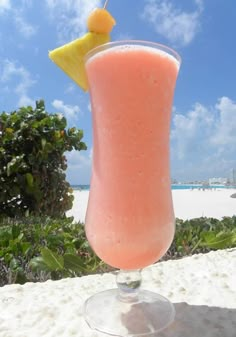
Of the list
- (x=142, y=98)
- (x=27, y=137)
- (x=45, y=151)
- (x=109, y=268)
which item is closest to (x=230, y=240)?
(x=109, y=268)

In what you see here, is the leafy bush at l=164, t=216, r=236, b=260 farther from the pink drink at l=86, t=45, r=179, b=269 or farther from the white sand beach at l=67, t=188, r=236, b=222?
the white sand beach at l=67, t=188, r=236, b=222

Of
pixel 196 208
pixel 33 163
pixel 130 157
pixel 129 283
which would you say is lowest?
pixel 196 208

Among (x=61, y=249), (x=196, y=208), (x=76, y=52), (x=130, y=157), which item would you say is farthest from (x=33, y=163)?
(x=196, y=208)

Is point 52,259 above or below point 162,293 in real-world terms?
above

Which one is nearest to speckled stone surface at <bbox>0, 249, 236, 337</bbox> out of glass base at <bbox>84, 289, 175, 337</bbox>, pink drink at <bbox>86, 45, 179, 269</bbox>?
glass base at <bbox>84, 289, 175, 337</bbox>

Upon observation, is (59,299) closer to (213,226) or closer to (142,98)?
(142,98)

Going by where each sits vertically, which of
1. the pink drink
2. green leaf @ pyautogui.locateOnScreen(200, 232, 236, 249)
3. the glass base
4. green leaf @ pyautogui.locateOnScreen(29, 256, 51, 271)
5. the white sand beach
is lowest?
the white sand beach

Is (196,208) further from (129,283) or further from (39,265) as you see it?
(129,283)
